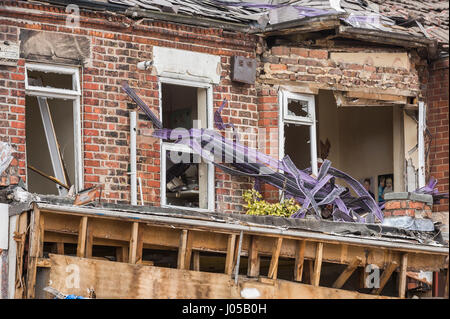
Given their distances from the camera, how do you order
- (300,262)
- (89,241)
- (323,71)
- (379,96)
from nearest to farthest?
1. (89,241)
2. (300,262)
3. (323,71)
4. (379,96)

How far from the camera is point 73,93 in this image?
16.4 meters

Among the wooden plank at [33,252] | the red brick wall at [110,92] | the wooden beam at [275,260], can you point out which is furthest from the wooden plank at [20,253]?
the wooden beam at [275,260]

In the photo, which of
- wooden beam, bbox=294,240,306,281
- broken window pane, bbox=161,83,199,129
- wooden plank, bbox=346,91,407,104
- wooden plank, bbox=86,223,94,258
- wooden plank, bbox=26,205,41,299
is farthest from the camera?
broken window pane, bbox=161,83,199,129

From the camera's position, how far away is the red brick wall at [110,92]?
15.9 meters

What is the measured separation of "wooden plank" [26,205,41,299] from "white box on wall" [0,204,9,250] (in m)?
0.50

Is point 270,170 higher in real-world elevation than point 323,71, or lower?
lower

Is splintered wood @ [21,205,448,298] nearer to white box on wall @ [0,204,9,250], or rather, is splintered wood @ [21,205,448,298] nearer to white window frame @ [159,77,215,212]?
white box on wall @ [0,204,9,250]

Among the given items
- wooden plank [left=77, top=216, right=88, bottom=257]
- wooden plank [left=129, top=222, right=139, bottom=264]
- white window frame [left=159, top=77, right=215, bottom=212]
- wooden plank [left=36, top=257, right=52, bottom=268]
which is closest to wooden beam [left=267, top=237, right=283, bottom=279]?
white window frame [left=159, top=77, right=215, bottom=212]

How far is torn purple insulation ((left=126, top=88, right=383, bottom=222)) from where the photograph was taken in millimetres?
17094

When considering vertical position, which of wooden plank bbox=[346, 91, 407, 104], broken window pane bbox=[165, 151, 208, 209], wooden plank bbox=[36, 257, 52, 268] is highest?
wooden plank bbox=[346, 91, 407, 104]

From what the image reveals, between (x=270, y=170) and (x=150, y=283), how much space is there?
124 inches

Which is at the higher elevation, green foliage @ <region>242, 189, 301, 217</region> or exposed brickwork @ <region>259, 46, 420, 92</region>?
exposed brickwork @ <region>259, 46, 420, 92</region>

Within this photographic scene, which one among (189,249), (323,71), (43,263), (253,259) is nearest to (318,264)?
(253,259)

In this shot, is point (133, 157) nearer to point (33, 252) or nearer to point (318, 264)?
point (33, 252)
